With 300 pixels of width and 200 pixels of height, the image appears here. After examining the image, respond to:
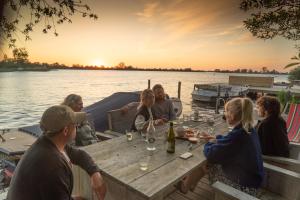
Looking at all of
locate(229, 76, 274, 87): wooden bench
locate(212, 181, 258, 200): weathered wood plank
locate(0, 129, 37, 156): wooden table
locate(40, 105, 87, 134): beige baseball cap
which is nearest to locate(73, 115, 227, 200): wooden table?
locate(212, 181, 258, 200): weathered wood plank

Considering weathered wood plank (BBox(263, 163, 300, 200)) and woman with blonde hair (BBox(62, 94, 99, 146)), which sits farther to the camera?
woman with blonde hair (BBox(62, 94, 99, 146))

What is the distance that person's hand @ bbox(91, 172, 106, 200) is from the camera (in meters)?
1.92

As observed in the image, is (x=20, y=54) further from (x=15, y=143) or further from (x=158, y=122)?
(x=15, y=143)

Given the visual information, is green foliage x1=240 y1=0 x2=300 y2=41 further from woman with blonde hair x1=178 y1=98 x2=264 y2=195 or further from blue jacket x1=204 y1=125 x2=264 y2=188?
blue jacket x1=204 y1=125 x2=264 y2=188

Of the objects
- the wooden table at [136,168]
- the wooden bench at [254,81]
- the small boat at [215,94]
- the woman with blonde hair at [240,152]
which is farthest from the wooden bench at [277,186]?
the wooden bench at [254,81]

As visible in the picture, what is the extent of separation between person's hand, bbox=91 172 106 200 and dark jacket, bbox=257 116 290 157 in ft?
7.54

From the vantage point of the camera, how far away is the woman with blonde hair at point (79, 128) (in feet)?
10.5

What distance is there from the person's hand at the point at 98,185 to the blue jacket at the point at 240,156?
46.7 inches

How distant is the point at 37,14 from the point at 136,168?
8.10 feet

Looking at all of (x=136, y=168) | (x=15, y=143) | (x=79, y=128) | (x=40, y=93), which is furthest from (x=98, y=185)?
(x=40, y=93)

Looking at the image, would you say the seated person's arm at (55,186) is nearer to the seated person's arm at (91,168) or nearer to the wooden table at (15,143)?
the seated person's arm at (91,168)

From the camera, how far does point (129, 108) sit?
500 centimetres

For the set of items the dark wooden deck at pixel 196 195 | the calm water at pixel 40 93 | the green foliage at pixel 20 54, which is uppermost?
the green foliage at pixel 20 54

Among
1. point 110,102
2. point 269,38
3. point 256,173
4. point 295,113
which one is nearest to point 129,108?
point 110,102
